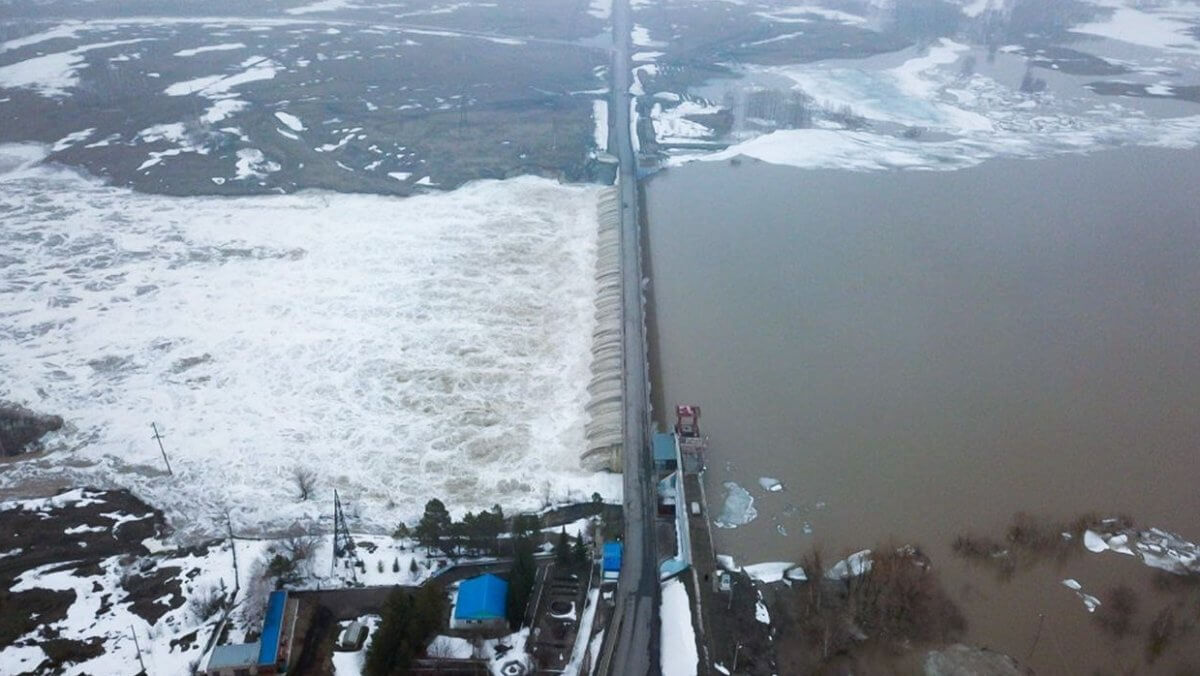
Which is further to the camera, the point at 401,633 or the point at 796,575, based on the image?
the point at 796,575

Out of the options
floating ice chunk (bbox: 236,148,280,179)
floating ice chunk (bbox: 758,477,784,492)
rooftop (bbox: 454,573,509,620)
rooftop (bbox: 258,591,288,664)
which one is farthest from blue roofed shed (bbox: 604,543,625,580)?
floating ice chunk (bbox: 236,148,280,179)

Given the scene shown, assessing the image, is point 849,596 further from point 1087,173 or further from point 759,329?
point 1087,173

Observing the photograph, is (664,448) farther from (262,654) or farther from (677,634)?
(262,654)

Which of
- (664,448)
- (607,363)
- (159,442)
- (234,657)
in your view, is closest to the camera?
(234,657)

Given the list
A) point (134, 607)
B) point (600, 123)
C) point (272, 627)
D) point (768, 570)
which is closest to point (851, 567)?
point (768, 570)

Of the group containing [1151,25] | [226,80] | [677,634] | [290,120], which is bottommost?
[677,634]

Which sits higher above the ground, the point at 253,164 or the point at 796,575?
the point at 253,164
